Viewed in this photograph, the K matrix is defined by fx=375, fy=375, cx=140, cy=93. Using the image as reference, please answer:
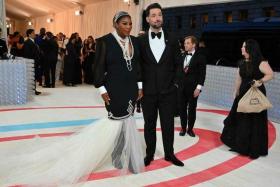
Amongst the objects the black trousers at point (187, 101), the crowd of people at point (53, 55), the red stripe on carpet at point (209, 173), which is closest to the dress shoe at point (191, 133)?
the black trousers at point (187, 101)

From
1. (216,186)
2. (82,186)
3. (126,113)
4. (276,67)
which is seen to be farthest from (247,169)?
(276,67)

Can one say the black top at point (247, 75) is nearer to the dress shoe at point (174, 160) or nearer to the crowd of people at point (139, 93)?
the crowd of people at point (139, 93)

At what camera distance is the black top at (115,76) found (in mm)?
3529

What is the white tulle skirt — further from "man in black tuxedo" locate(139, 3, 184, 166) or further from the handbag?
the handbag

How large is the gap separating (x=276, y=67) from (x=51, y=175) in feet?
17.0

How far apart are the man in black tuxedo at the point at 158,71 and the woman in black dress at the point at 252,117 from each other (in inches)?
41.6

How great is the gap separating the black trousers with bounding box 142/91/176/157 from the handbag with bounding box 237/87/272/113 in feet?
3.08

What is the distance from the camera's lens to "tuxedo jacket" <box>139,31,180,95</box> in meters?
3.75

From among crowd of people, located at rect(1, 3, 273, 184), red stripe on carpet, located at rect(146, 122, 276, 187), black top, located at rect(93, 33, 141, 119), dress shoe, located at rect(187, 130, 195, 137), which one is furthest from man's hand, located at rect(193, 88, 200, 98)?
black top, located at rect(93, 33, 141, 119)

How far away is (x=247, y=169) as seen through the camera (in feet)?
13.1

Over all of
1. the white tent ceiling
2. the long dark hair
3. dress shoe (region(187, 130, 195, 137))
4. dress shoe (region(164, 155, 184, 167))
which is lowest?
dress shoe (region(164, 155, 184, 167))

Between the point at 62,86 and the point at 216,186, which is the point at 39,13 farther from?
the point at 216,186

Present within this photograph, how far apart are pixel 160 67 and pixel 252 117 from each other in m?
1.42

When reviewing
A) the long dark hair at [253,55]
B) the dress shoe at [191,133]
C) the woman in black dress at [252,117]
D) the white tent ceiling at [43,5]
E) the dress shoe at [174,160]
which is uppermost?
the white tent ceiling at [43,5]
